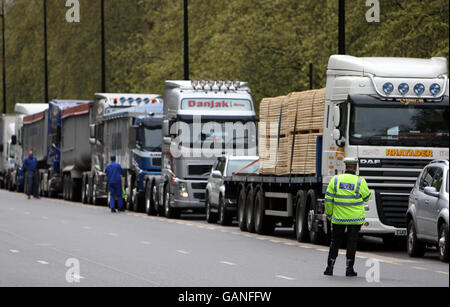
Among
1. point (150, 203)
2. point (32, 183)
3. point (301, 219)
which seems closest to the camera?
point (301, 219)

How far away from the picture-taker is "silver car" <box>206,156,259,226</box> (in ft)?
102

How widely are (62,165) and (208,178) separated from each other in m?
18.2

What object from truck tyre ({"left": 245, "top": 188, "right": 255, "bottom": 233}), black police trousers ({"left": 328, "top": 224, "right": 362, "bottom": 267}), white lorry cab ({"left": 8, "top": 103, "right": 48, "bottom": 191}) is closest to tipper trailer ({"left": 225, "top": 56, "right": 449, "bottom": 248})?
truck tyre ({"left": 245, "top": 188, "right": 255, "bottom": 233})

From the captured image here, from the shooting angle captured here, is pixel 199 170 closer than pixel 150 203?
Yes

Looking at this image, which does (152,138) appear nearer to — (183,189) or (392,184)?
(183,189)

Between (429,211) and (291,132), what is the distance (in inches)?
233

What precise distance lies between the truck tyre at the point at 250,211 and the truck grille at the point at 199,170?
5.33 meters

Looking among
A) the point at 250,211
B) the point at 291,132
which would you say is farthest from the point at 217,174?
the point at 291,132

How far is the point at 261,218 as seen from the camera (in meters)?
27.5

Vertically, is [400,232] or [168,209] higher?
[400,232]

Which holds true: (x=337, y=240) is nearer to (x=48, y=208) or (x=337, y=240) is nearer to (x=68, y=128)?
(x=48, y=208)

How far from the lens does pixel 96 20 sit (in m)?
74.2

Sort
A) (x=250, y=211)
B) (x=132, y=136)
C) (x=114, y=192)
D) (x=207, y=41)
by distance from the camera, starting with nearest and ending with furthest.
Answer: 1. (x=250, y=211)
2. (x=132, y=136)
3. (x=114, y=192)
4. (x=207, y=41)

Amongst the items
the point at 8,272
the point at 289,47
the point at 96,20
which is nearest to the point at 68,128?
the point at 289,47
